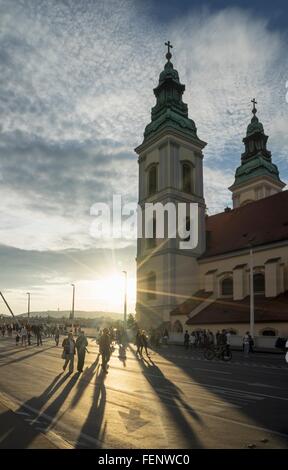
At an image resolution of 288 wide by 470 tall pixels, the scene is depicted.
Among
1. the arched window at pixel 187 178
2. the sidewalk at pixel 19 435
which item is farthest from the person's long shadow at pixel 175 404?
the arched window at pixel 187 178

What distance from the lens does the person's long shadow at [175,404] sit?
7.27 meters

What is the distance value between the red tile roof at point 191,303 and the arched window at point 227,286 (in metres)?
1.42

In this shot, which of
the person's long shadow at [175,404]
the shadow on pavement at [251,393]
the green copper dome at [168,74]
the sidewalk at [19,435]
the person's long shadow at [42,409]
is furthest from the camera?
the green copper dome at [168,74]

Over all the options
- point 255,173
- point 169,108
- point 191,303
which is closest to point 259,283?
point 191,303

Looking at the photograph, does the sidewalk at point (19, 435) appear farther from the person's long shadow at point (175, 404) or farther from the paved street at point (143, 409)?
the person's long shadow at point (175, 404)

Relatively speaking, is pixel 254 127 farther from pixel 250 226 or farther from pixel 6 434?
pixel 6 434

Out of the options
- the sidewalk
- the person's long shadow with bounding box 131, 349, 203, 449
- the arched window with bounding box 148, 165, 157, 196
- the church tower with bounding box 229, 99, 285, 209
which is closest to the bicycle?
the person's long shadow with bounding box 131, 349, 203, 449

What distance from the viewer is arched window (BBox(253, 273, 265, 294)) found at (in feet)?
122

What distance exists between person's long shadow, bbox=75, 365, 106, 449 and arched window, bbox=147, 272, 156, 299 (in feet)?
110

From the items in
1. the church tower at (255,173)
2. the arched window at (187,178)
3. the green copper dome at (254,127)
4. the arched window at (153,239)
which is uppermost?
the green copper dome at (254,127)

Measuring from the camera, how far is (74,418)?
Answer: 340 inches

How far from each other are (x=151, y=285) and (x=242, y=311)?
43.3 feet

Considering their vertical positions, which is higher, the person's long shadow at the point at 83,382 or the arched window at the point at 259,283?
the arched window at the point at 259,283
